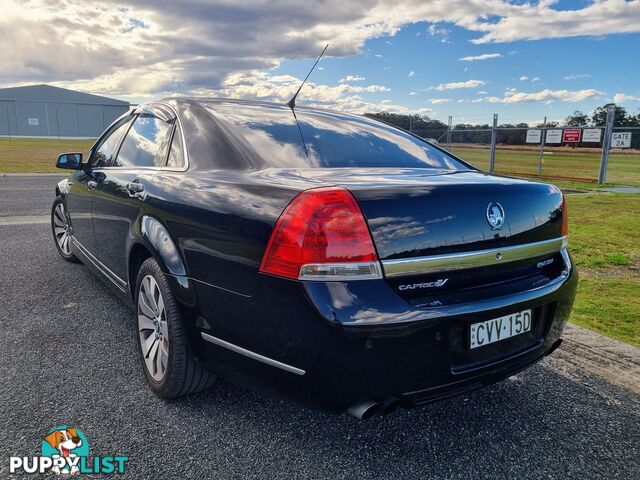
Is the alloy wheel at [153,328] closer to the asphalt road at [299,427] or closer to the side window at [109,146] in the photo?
the asphalt road at [299,427]

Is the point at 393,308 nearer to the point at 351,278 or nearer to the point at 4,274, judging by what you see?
the point at 351,278

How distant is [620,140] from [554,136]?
2.11 metres

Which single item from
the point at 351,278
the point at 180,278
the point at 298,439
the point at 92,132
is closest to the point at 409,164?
the point at 351,278

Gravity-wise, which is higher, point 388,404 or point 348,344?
point 348,344

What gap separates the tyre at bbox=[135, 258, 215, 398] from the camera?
226 centimetres

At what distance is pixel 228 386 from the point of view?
2.57 m

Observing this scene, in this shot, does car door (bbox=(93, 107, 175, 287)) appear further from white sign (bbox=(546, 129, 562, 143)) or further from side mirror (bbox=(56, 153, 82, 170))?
white sign (bbox=(546, 129, 562, 143))

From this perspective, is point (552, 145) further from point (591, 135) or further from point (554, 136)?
point (591, 135)

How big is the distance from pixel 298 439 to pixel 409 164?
152 centimetres

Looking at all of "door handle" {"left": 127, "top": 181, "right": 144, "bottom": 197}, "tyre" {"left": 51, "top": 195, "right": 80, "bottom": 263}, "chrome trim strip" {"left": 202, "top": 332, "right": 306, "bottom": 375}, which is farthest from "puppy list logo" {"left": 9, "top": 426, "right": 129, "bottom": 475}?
"tyre" {"left": 51, "top": 195, "right": 80, "bottom": 263}

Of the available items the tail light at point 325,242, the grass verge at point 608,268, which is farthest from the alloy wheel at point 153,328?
the grass verge at point 608,268

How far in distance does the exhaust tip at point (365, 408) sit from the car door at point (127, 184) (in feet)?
5.05

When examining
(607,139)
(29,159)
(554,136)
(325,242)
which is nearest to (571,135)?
(554,136)

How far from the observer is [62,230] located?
483cm
